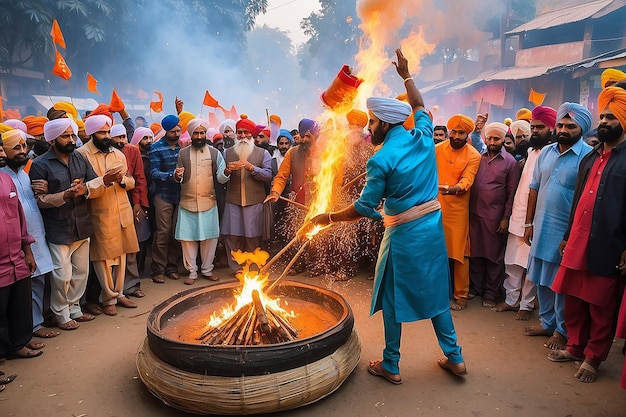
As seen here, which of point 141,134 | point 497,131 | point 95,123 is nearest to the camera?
point 95,123

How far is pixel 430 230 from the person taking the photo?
367 centimetres

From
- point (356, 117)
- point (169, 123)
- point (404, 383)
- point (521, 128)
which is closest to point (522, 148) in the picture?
point (521, 128)

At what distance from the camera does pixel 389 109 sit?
142 inches

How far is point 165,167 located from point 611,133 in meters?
5.45

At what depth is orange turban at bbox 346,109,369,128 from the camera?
691cm

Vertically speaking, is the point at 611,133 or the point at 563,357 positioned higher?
the point at 611,133

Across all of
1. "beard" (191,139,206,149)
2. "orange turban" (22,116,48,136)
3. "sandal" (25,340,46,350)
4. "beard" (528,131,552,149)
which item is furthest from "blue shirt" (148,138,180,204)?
"beard" (528,131,552,149)

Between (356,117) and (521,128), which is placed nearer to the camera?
(521,128)

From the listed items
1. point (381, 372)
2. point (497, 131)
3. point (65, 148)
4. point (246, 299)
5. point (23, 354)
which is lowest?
point (23, 354)

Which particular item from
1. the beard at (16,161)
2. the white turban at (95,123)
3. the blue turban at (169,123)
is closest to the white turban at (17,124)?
the white turban at (95,123)

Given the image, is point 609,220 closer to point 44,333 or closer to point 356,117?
point 356,117

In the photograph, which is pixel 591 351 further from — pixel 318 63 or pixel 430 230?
pixel 318 63

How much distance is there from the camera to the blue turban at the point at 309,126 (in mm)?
6785

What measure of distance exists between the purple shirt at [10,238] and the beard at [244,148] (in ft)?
10.4
